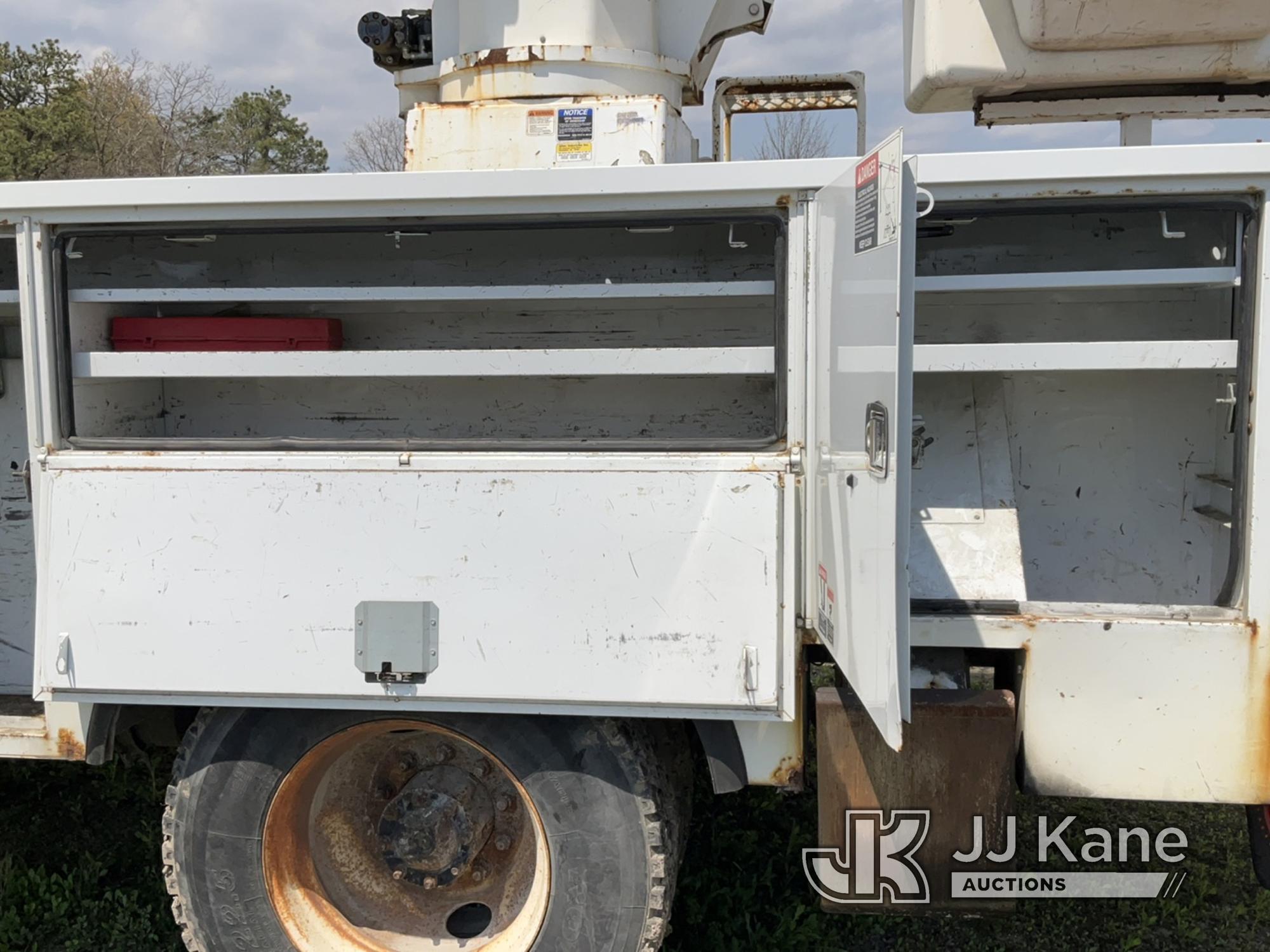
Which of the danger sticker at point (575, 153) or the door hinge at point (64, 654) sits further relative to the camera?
the danger sticker at point (575, 153)

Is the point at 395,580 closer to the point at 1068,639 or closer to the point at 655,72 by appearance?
the point at 1068,639

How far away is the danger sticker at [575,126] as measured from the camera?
9.79 feet

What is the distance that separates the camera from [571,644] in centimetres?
229

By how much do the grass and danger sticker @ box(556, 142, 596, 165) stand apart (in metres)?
2.22

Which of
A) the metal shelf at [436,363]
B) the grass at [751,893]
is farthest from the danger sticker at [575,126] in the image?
the grass at [751,893]

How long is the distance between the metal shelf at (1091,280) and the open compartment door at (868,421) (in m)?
0.38

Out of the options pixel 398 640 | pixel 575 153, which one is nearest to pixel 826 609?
pixel 398 640

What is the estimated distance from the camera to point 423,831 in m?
2.68

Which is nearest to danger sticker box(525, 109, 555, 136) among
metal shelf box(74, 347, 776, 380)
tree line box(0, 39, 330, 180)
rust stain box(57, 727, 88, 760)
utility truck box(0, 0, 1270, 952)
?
utility truck box(0, 0, 1270, 952)

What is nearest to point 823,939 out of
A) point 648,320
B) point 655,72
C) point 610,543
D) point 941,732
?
point 941,732

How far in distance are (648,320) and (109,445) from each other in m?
1.73

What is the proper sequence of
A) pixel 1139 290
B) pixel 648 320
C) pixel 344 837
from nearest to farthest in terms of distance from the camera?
pixel 344 837 → pixel 1139 290 → pixel 648 320

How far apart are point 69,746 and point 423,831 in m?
0.90

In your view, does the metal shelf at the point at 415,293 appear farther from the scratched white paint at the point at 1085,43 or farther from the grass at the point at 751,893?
the grass at the point at 751,893
